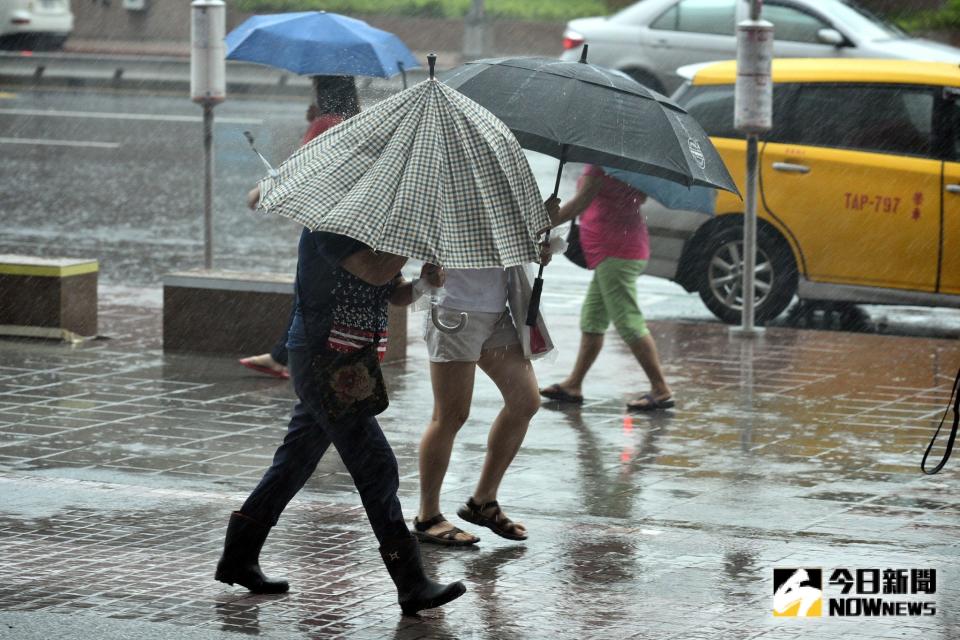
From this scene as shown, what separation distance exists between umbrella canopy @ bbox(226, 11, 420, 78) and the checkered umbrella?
4.51m

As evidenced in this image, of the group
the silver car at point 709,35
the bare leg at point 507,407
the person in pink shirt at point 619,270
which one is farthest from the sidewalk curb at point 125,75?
the bare leg at point 507,407

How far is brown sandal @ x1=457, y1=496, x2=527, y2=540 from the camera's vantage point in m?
6.90

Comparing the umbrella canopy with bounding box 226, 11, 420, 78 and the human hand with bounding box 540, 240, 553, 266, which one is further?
the umbrella canopy with bounding box 226, 11, 420, 78

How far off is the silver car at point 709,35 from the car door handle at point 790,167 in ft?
24.9

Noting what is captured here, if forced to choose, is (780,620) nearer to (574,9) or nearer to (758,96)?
(758,96)

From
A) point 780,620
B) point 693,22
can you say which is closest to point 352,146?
point 780,620

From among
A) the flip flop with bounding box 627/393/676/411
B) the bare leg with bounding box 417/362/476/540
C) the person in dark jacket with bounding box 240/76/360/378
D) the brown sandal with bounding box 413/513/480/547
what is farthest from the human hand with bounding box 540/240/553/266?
the flip flop with bounding box 627/393/676/411

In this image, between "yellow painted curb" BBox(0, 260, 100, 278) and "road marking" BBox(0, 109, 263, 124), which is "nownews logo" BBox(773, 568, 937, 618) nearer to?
"yellow painted curb" BBox(0, 260, 100, 278)

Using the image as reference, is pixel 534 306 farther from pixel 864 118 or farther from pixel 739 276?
pixel 864 118

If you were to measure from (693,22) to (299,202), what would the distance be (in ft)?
52.0

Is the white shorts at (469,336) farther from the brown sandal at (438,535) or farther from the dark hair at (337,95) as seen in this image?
the dark hair at (337,95)

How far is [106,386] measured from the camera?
32.7 feet

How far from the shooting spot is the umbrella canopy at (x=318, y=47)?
34.2 feet

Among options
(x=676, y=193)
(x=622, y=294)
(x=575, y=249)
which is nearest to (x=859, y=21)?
(x=575, y=249)
